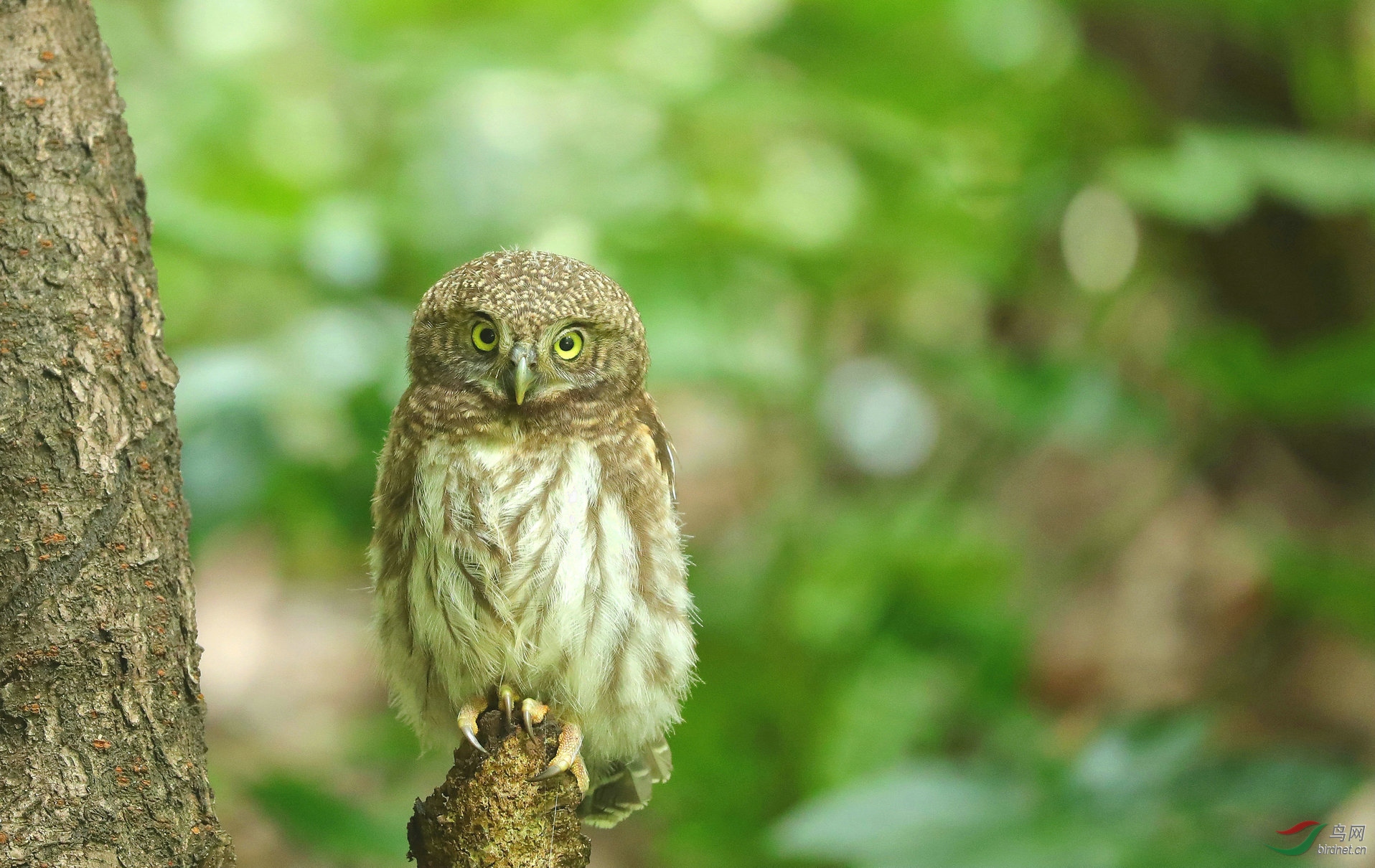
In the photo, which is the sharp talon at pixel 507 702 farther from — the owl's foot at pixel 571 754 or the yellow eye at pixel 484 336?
the yellow eye at pixel 484 336

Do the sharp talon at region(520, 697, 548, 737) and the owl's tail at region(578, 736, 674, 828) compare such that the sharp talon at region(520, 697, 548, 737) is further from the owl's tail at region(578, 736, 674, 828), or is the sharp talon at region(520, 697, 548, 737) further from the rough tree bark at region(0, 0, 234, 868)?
the rough tree bark at region(0, 0, 234, 868)

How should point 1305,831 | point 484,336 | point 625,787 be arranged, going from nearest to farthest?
point 484,336 < point 625,787 < point 1305,831

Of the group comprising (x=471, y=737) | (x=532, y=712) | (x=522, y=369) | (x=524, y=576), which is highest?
(x=522, y=369)

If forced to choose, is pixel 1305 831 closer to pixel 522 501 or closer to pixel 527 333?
pixel 522 501

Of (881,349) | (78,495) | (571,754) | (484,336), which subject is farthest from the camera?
(881,349)

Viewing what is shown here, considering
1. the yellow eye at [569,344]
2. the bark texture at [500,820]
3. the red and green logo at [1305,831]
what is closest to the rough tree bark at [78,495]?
the bark texture at [500,820]

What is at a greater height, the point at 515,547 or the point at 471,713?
the point at 515,547

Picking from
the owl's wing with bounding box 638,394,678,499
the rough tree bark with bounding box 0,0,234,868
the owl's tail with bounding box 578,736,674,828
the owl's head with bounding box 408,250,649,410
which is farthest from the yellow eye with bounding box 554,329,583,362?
the owl's tail with bounding box 578,736,674,828

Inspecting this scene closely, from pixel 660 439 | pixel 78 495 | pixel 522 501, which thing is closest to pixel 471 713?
pixel 522 501
